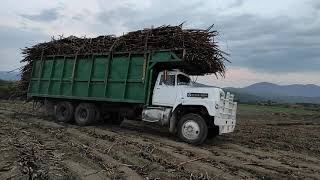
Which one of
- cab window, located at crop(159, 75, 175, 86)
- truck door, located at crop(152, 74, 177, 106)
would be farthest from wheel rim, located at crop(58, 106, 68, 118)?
cab window, located at crop(159, 75, 175, 86)

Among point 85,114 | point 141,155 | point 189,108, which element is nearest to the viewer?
point 141,155

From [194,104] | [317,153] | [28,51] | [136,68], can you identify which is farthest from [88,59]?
[317,153]

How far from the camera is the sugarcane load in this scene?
14.4 metres

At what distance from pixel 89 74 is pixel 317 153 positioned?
8883mm

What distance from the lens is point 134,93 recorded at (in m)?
16.2

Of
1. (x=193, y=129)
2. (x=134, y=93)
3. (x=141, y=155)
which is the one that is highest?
(x=134, y=93)

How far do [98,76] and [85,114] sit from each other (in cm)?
163

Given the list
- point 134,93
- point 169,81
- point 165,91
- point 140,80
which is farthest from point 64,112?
point 169,81

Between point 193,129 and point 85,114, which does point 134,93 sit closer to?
point 85,114

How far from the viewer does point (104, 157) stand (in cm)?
1064

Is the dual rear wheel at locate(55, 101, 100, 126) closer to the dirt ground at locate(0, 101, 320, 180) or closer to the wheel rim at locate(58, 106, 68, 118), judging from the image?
the wheel rim at locate(58, 106, 68, 118)

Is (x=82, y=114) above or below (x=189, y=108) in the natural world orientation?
below

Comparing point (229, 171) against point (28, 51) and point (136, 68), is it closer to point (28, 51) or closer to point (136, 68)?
point (136, 68)

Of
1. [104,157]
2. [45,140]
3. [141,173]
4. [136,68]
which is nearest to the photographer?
[141,173]
